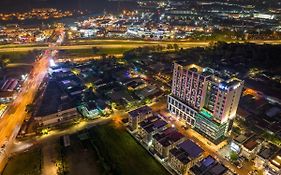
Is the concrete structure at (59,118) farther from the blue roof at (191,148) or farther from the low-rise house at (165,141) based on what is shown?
the blue roof at (191,148)

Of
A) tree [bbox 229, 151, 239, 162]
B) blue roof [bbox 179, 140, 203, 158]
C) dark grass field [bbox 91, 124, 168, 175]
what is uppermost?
blue roof [bbox 179, 140, 203, 158]

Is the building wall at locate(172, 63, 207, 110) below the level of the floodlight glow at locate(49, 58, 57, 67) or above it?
above

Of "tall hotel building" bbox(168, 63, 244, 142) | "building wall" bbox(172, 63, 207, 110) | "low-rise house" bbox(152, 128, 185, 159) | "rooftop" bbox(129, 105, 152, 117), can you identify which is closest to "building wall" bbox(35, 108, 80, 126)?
"rooftop" bbox(129, 105, 152, 117)

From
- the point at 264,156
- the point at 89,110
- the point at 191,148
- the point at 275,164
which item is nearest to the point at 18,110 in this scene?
the point at 89,110

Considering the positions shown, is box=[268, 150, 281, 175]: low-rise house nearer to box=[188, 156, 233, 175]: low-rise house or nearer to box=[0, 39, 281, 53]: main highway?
box=[188, 156, 233, 175]: low-rise house

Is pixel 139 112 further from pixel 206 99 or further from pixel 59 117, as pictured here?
pixel 59 117

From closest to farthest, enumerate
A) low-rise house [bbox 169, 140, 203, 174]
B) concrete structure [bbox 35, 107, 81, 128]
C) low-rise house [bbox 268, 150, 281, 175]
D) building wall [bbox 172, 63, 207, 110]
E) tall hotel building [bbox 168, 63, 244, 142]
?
low-rise house [bbox 268, 150, 281, 175] → low-rise house [bbox 169, 140, 203, 174] → tall hotel building [bbox 168, 63, 244, 142] → building wall [bbox 172, 63, 207, 110] → concrete structure [bbox 35, 107, 81, 128]

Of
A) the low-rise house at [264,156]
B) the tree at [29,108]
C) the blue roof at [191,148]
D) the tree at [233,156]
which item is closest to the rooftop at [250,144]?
the low-rise house at [264,156]
